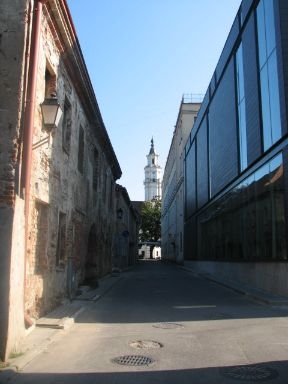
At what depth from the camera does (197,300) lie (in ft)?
52.6

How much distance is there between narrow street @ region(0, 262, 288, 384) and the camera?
20.9 feet

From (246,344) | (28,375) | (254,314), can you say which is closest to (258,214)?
(254,314)

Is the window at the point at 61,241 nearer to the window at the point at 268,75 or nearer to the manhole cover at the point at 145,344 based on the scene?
the manhole cover at the point at 145,344

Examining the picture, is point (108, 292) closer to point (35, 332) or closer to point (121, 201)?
point (35, 332)

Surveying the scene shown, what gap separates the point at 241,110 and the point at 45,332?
53.3 feet

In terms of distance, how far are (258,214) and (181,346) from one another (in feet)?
41.6

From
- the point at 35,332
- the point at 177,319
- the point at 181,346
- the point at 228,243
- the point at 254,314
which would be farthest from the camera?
the point at 228,243

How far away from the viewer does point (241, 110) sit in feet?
74.6

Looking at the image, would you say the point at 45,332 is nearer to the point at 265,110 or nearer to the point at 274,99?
the point at 274,99

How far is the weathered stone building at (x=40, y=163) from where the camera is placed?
24.8 ft

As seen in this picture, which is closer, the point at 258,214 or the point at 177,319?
the point at 177,319

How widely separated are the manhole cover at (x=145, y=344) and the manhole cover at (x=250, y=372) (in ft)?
6.28

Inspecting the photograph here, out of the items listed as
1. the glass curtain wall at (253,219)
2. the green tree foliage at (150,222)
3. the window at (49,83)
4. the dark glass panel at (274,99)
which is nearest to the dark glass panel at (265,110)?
the dark glass panel at (274,99)

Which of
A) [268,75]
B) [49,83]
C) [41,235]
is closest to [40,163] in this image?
[41,235]
